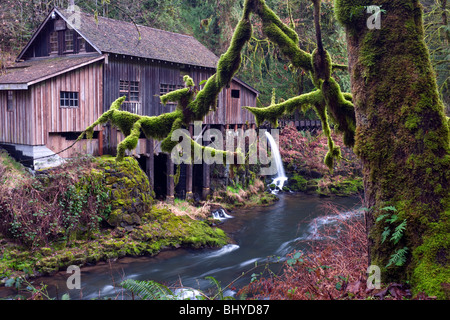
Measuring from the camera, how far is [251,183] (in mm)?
24766

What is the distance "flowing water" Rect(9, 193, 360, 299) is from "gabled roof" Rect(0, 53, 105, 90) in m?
7.36

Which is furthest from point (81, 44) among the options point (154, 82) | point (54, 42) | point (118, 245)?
point (118, 245)

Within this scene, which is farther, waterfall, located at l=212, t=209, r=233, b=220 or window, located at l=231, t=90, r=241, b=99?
window, located at l=231, t=90, r=241, b=99

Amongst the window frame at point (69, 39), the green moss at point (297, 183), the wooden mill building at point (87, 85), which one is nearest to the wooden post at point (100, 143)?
the wooden mill building at point (87, 85)

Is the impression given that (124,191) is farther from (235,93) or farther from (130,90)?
(235,93)

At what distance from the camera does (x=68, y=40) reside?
61.9ft

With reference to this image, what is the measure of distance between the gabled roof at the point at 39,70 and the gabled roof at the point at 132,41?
3.21 ft

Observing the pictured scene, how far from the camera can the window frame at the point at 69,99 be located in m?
16.4

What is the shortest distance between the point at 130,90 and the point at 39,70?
387 centimetres

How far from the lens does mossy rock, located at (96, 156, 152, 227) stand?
1513 centimetres

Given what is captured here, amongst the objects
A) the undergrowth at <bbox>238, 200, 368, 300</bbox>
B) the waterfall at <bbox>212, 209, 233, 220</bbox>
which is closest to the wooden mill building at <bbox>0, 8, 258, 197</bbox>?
the waterfall at <bbox>212, 209, 233, 220</bbox>

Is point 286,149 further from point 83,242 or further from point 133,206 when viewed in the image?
point 83,242

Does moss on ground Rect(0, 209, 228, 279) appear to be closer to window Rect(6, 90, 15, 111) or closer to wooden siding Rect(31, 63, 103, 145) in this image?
wooden siding Rect(31, 63, 103, 145)
